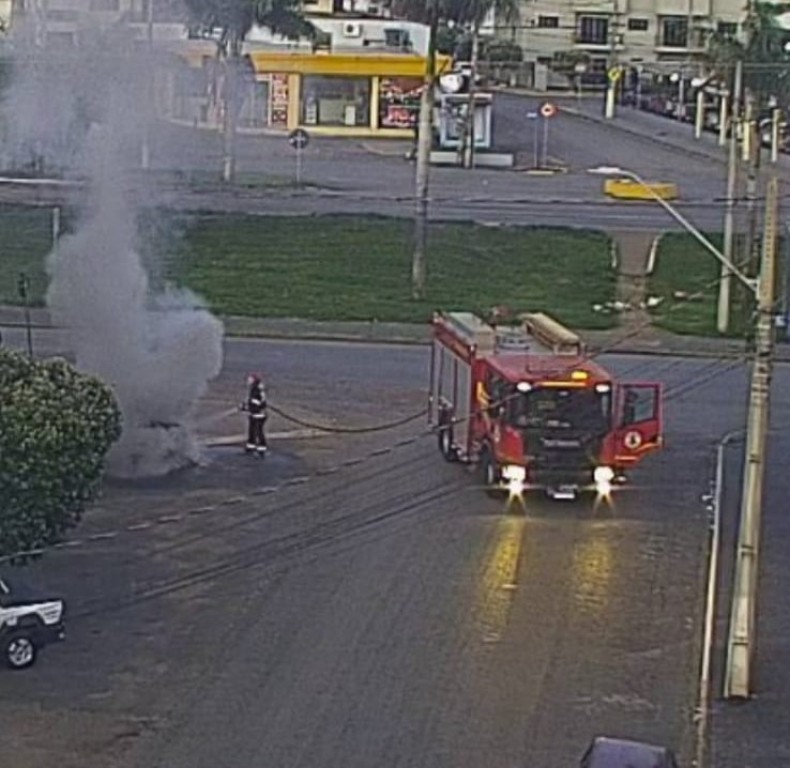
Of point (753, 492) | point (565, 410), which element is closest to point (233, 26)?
point (565, 410)

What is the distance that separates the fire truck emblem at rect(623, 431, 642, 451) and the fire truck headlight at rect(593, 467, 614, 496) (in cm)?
43

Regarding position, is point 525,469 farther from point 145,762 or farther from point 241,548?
point 145,762

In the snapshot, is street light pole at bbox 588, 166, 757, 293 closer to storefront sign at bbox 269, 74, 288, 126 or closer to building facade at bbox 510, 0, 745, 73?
storefront sign at bbox 269, 74, 288, 126

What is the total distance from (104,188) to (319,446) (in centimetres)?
502

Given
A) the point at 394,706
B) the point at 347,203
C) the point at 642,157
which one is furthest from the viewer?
the point at 642,157

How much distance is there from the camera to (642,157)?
72.7m

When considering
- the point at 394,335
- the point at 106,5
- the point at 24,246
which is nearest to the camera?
the point at 106,5

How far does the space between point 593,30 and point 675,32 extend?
370 cm

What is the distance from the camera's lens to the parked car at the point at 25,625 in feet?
72.7

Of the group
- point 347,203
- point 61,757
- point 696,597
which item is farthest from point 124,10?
point 347,203

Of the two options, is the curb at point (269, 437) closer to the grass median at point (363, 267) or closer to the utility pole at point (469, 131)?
the grass median at point (363, 267)

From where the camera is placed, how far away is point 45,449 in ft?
77.5

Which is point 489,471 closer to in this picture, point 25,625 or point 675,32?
A: point 25,625

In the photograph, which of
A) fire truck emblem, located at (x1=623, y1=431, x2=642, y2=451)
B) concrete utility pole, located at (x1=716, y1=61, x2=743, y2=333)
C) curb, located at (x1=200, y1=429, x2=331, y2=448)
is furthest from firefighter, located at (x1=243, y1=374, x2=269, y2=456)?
concrete utility pole, located at (x1=716, y1=61, x2=743, y2=333)
